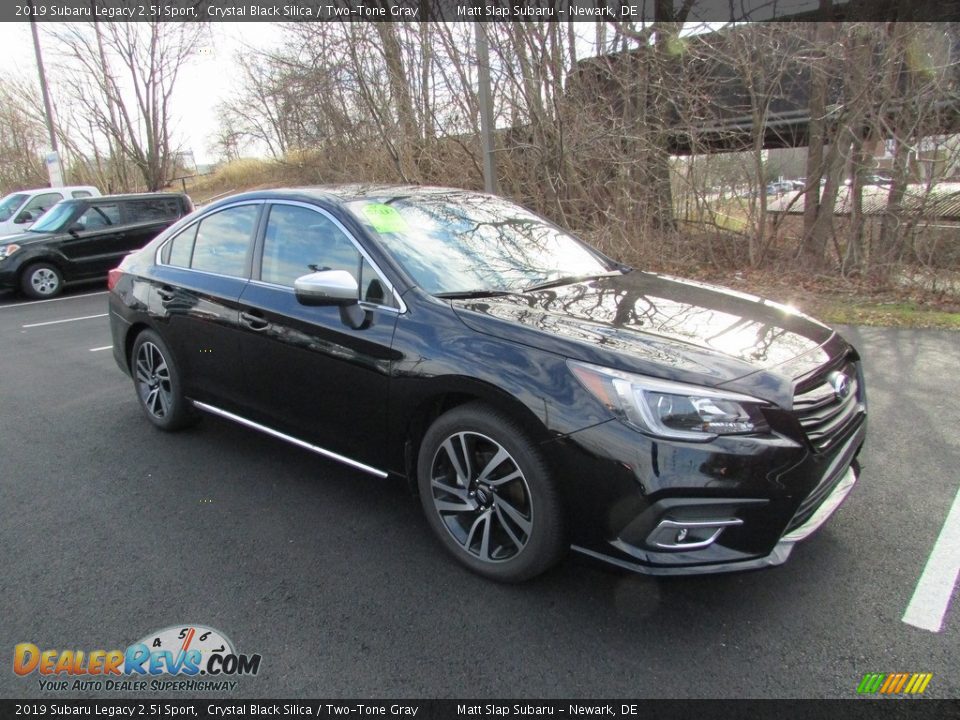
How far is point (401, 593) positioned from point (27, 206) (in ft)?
55.4

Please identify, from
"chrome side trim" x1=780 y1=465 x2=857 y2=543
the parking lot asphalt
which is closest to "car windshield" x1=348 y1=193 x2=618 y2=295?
the parking lot asphalt

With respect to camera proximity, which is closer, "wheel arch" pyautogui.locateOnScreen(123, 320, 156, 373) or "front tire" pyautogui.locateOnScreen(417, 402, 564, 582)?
"front tire" pyautogui.locateOnScreen(417, 402, 564, 582)

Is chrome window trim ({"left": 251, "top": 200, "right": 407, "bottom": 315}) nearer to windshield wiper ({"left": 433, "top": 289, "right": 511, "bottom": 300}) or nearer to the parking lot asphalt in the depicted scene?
windshield wiper ({"left": 433, "top": 289, "right": 511, "bottom": 300})

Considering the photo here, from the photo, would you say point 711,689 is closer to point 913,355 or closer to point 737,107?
point 913,355

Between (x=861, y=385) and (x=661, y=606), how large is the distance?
1.42 m

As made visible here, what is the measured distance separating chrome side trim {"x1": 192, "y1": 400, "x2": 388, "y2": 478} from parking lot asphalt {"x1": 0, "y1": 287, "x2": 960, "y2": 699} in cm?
31

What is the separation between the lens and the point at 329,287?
2969 millimetres

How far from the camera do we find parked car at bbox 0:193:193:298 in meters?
11.4

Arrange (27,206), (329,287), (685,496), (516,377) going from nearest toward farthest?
(685,496) → (516,377) → (329,287) → (27,206)

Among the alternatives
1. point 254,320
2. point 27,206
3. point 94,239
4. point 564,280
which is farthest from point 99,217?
point 564,280

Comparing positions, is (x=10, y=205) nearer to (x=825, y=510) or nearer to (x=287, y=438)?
(x=287, y=438)

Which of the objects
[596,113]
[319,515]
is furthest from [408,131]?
[319,515]

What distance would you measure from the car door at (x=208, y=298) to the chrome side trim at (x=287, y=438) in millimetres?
63
